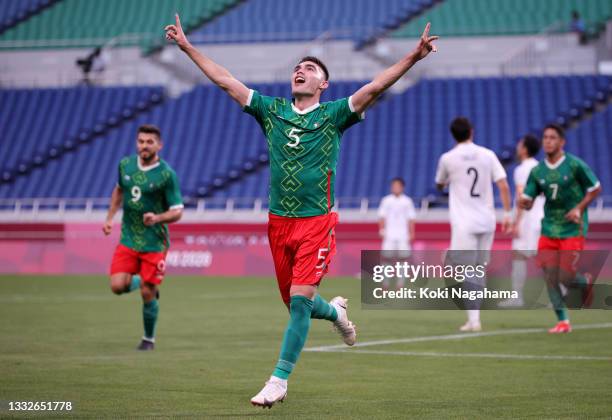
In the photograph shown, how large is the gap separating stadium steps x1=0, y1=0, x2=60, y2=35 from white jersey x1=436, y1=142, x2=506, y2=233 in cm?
3433

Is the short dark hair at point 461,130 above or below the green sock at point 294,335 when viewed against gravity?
above

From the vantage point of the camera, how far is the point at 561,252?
1345 centimetres

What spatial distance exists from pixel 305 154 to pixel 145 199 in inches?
178

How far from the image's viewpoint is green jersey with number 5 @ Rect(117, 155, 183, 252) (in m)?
12.3

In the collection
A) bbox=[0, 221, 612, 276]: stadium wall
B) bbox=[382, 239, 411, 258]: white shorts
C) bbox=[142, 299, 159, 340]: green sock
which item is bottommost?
bbox=[142, 299, 159, 340]: green sock

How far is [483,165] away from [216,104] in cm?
2537

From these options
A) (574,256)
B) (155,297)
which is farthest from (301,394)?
(574,256)

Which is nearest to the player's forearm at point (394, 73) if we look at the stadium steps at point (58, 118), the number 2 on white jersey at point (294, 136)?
the number 2 on white jersey at point (294, 136)

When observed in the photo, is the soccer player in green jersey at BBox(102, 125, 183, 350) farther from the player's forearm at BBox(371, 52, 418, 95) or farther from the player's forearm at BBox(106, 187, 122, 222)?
the player's forearm at BBox(371, 52, 418, 95)

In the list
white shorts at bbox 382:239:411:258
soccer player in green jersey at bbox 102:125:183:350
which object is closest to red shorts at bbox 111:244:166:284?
soccer player in green jersey at bbox 102:125:183:350

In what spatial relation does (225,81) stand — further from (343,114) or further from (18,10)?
(18,10)

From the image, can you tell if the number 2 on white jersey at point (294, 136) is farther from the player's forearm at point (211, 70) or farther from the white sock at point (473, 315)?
the white sock at point (473, 315)

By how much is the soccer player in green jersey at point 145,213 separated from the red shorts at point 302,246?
13.5 feet

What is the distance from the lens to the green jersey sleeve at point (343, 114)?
8156 millimetres
